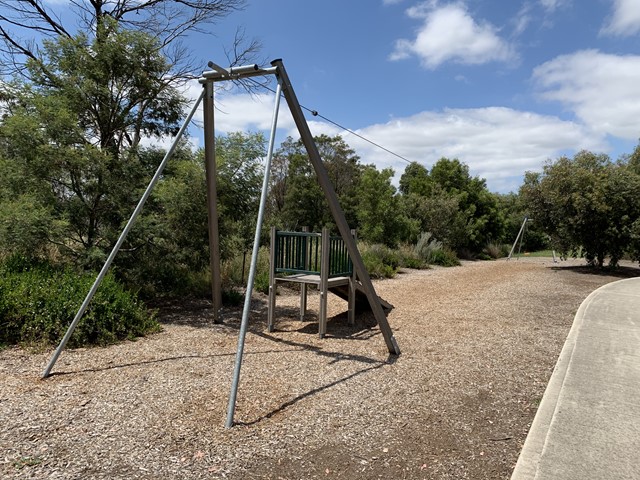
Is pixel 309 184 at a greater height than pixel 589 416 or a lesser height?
greater

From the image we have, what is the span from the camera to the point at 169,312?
841 centimetres

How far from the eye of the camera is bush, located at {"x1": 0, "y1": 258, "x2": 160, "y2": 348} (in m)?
5.80

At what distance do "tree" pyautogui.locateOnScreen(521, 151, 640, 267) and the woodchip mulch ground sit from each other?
441 inches

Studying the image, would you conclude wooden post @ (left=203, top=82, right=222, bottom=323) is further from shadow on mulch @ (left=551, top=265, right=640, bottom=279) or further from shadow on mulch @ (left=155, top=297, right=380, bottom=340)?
shadow on mulch @ (left=551, top=265, right=640, bottom=279)

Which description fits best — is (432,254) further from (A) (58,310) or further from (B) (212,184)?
(A) (58,310)

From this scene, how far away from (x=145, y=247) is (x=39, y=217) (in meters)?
1.72

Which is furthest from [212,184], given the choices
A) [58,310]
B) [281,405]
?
[281,405]

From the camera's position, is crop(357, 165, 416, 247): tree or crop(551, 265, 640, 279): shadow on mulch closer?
crop(551, 265, 640, 279): shadow on mulch

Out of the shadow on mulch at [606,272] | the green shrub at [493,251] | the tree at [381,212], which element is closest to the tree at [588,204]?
the shadow on mulch at [606,272]

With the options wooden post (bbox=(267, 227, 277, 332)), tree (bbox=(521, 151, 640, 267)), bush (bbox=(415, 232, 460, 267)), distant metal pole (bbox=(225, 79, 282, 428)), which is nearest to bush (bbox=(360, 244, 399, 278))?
bush (bbox=(415, 232, 460, 267))

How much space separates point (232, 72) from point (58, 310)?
3.60 m

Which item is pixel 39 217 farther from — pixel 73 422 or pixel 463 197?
pixel 463 197

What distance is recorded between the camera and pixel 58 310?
19.4ft

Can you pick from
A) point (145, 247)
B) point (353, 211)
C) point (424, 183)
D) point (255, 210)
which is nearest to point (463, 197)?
point (424, 183)
